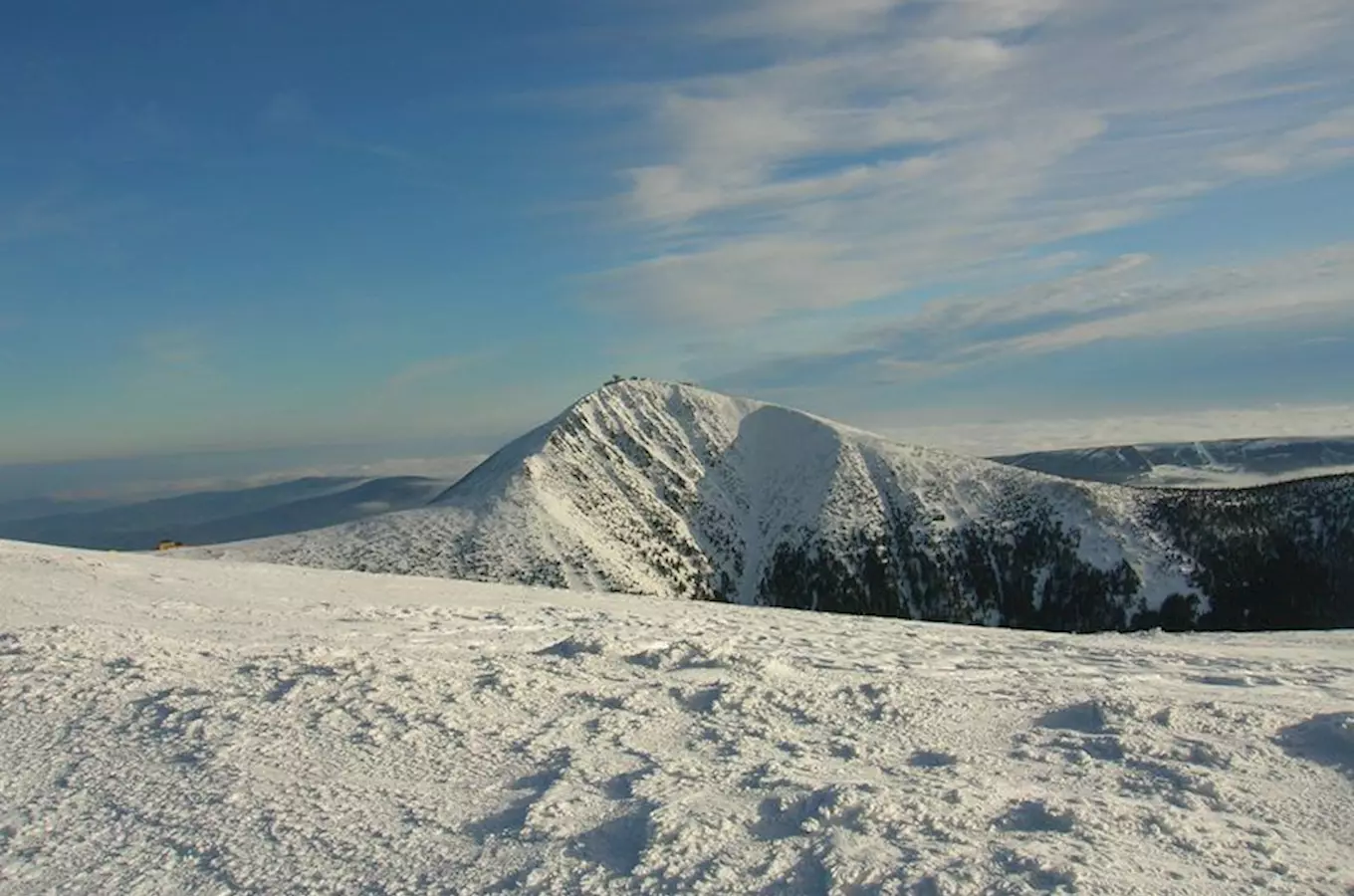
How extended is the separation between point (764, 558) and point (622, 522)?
19.1m

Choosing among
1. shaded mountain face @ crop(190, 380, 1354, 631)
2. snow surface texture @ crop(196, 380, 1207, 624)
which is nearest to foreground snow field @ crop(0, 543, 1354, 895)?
shaded mountain face @ crop(190, 380, 1354, 631)

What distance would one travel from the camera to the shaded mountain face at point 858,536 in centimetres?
9475

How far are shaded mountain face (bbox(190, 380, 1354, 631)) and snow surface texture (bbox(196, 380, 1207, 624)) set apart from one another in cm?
28

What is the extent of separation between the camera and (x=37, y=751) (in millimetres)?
9078

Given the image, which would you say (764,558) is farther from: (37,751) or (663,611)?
(37,751)

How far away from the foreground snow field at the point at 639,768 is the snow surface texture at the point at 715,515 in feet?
241

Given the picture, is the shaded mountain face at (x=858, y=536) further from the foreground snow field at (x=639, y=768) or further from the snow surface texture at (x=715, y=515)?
the foreground snow field at (x=639, y=768)

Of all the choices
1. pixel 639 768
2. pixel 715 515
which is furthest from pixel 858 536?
pixel 639 768

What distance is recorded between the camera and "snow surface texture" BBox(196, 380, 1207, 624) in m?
91.6

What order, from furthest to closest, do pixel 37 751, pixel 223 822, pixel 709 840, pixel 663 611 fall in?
pixel 663 611, pixel 37 751, pixel 223 822, pixel 709 840

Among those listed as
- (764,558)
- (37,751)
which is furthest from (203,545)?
(37,751)

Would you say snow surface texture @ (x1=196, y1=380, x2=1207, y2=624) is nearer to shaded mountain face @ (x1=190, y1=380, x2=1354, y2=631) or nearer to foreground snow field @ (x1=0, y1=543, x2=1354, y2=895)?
shaded mountain face @ (x1=190, y1=380, x2=1354, y2=631)

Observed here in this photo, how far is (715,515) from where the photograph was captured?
127000 millimetres

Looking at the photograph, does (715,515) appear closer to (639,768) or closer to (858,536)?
(858,536)
